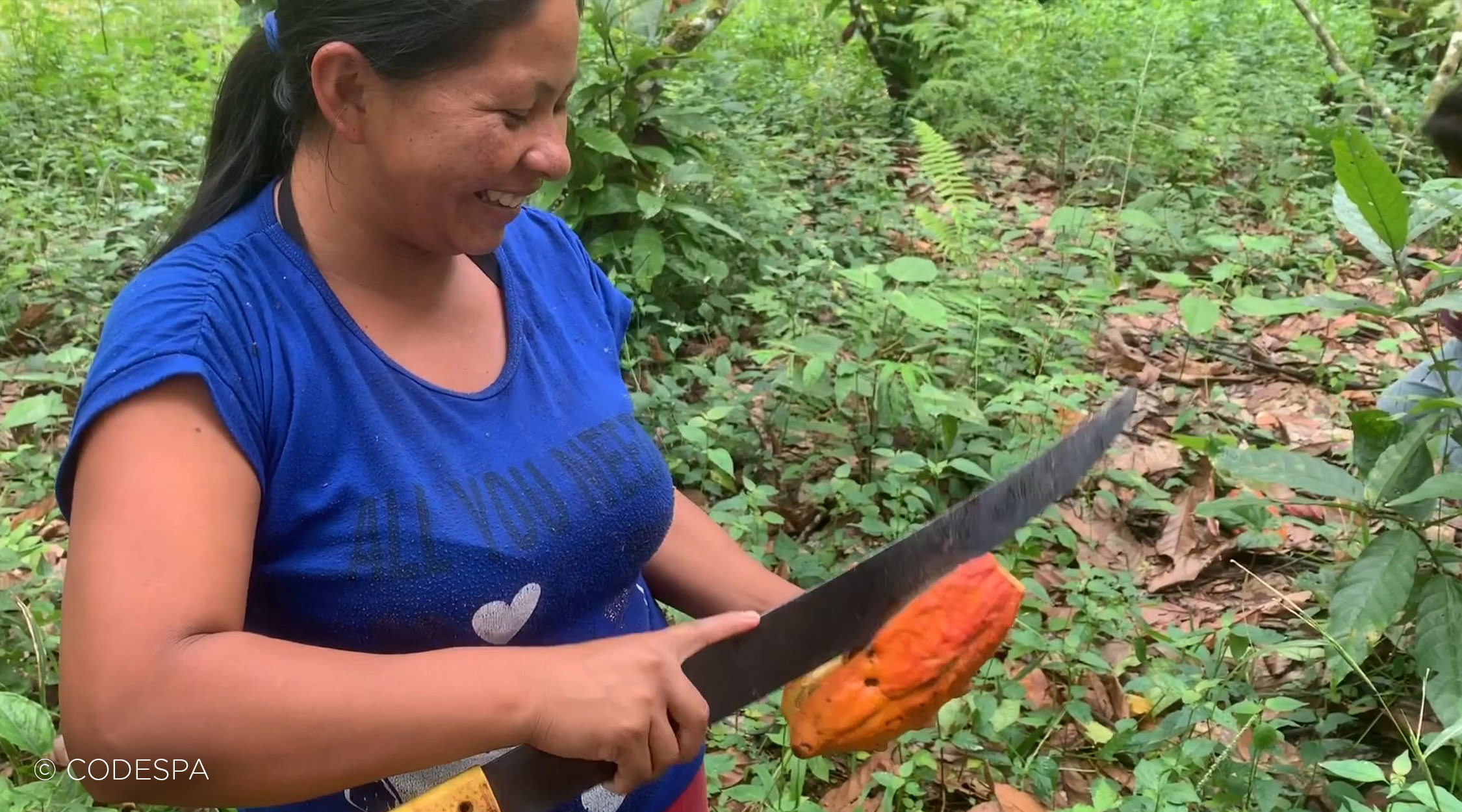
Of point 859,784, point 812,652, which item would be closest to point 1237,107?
point 859,784

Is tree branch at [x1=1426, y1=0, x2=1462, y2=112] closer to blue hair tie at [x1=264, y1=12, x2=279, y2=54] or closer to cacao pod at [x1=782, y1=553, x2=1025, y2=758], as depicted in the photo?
cacao pod at [x1=782, y1=553, x2=1025, y2=758]

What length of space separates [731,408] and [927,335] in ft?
2.81

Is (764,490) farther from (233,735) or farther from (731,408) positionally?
(233,735)

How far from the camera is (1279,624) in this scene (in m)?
2.53

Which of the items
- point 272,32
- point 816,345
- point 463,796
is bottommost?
point 816,345

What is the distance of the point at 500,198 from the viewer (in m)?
1.22

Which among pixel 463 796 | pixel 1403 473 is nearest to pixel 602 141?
pixel 1403 473

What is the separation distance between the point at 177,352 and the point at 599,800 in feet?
2.45

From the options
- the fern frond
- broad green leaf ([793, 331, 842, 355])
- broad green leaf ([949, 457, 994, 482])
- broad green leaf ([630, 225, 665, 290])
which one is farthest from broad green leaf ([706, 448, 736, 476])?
the fern frond

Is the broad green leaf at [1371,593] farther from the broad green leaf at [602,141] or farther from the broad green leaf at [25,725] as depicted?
the broad green leaf at [602,141]

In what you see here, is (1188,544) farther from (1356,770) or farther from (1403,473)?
(1356,770)

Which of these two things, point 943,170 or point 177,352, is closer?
point 177,352

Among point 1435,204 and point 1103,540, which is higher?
point 1435,204

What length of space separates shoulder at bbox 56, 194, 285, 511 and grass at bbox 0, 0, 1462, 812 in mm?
981
